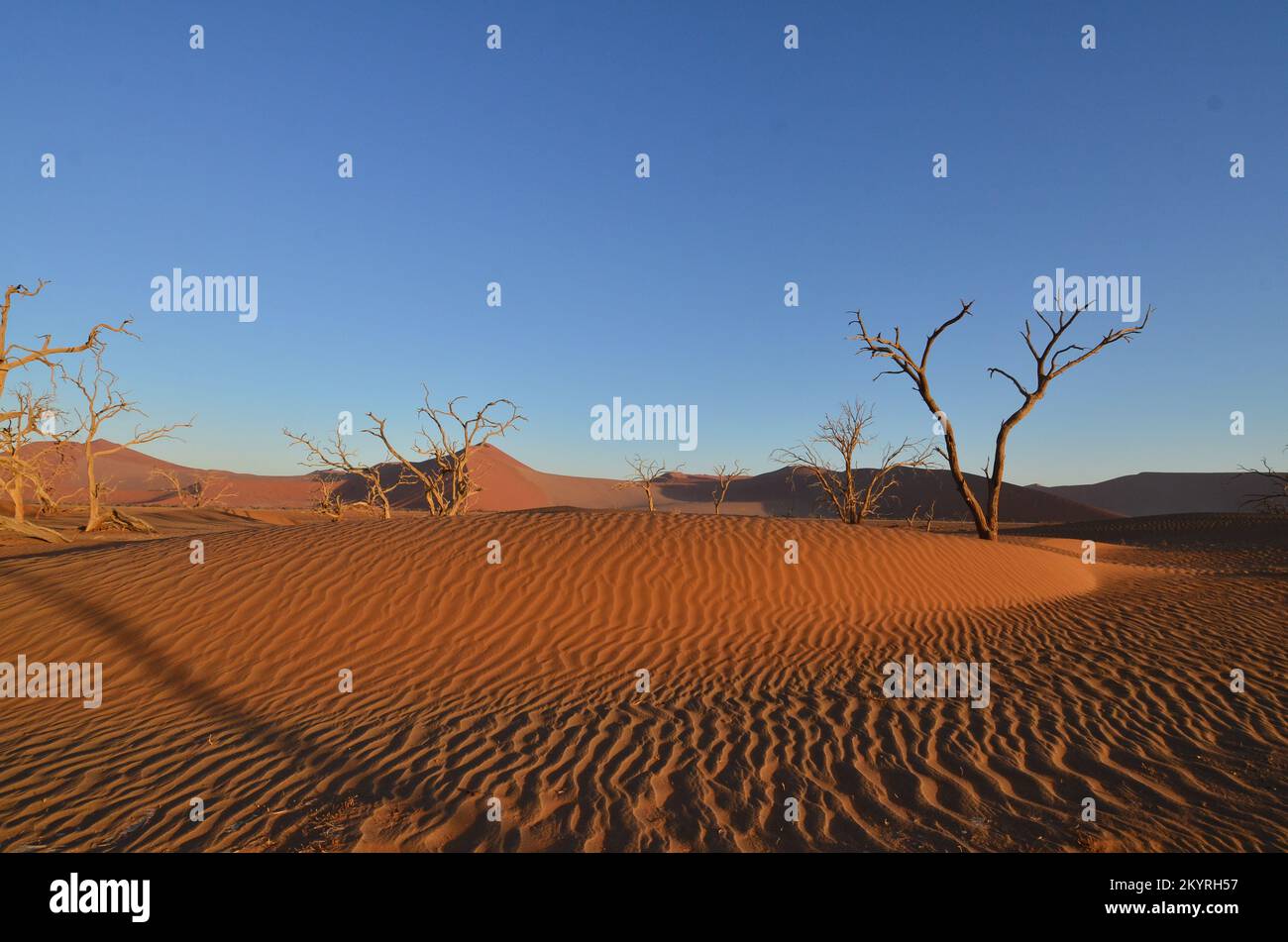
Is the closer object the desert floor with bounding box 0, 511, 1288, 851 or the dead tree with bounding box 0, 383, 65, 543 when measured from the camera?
the desert floor with bounding box 0, 511, 1288, 851

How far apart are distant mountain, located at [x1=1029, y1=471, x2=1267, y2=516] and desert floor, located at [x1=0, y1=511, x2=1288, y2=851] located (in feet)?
275

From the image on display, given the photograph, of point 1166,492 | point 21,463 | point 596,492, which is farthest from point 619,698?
point 1166,492

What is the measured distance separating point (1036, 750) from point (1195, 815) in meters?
1.00

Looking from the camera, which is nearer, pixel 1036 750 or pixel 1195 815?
pixel 1195 815

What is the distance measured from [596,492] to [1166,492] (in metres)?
80.8

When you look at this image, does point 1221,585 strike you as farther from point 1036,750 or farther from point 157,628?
point 157,628

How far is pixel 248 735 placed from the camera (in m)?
4.86

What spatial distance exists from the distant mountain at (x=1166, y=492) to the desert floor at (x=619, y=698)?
83.8 metres

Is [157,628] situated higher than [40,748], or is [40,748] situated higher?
[157,628]

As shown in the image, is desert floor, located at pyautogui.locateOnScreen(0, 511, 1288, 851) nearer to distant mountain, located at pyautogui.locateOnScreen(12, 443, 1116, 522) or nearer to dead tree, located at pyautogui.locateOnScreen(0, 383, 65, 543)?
dead tree, located at pyautogui.locateOnScreen(0, 383, 65, 543)

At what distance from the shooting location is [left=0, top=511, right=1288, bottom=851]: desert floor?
354 centimetres

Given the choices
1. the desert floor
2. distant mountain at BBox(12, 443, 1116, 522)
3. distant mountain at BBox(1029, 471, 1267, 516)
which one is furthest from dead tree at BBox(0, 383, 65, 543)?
→ distant mountain at BBox(1029, 471, 1267, 516)

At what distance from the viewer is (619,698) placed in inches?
224
